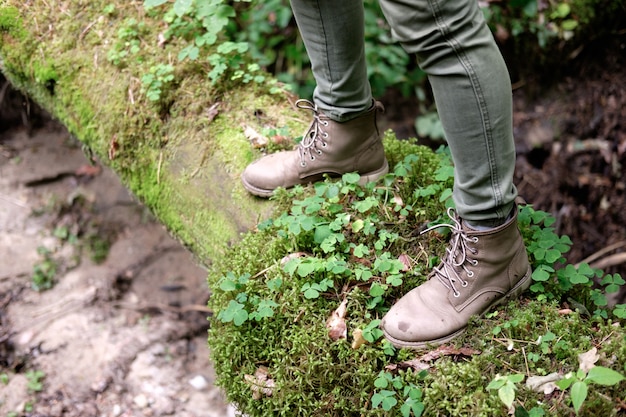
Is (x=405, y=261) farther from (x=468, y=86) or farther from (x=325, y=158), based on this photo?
(x=468, y=86)

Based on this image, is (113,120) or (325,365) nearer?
(325,365)

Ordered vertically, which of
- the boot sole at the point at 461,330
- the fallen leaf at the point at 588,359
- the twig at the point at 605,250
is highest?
the boot sole at the point at 461,330

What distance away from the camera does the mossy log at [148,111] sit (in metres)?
2.50

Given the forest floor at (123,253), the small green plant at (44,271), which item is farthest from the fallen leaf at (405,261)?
the small green plant at (44,271)

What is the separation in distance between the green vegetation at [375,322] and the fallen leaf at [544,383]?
0.8 inches

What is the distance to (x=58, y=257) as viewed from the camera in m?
3.90

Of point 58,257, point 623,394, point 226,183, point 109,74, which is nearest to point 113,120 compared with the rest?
point 109,74

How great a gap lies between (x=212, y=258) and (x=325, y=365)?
2.76ft

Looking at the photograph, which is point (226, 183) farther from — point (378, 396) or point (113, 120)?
point (378, 396)

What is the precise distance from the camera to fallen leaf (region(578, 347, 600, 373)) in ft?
5.44

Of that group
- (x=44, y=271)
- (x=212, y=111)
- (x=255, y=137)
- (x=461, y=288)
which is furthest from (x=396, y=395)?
(x=44, y=271)

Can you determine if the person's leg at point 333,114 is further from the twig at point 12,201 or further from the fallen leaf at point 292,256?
the twig at point 12,201

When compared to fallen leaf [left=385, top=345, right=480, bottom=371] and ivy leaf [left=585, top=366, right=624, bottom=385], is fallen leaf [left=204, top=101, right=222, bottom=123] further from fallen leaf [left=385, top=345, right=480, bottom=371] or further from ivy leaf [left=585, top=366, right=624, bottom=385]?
ivy leaf [left=585, top=366, right=624, bottom=385]

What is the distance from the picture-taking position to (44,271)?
12.4 feet
